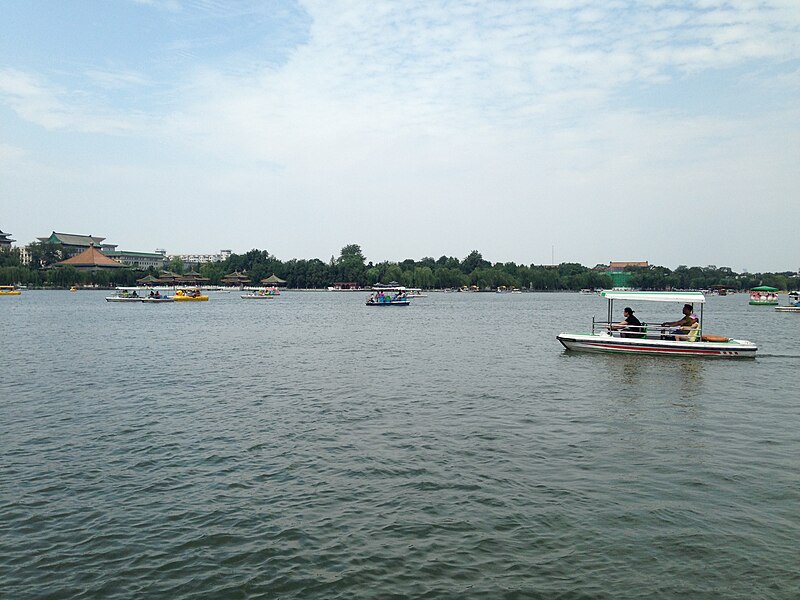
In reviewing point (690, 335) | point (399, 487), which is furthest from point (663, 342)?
point (399, 487)

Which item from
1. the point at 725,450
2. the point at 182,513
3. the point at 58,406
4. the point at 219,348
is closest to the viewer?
the point at 182,513

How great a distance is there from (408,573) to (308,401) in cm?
1221

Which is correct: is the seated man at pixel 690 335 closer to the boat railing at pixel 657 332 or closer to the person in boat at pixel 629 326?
the boat railing at pixel 657 332

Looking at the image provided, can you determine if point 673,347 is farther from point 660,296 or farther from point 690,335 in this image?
point 660,296

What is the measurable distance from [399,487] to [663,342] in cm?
2278

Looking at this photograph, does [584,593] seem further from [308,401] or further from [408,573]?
[308,401]

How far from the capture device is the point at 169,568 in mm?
8766

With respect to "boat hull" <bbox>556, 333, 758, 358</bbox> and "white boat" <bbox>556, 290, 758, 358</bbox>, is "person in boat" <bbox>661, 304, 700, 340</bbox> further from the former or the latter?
"boat hull" <bbox>556, 333, 758, 358</bbox>

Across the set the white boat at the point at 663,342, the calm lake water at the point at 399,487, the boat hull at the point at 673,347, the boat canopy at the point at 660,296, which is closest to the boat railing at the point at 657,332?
the white boat at the point at 663,342

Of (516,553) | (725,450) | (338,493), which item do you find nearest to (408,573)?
(516,553)

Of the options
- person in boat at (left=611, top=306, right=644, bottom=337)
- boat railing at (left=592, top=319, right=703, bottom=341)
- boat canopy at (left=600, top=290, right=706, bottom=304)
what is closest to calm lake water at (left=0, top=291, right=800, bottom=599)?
boat railing at (left=592, top=319, right=703, bottom=341)

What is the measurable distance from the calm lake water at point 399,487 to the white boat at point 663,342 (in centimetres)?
527

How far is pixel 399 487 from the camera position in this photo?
38.9 feet

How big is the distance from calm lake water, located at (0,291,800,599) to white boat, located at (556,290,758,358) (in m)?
5.27
